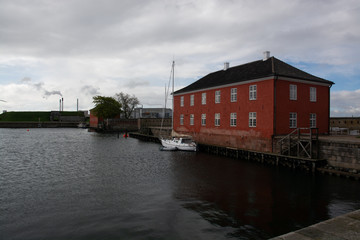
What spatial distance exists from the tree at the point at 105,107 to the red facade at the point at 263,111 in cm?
6224

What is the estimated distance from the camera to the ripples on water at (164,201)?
10758 mm

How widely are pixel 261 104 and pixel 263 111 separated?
834mm

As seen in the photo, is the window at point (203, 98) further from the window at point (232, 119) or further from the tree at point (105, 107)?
the tree at point (105, 107)

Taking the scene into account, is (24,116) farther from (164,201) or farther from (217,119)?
(164,201)

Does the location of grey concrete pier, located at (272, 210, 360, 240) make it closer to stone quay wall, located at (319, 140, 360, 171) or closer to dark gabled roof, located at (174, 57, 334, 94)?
stone quay wall, located at (319, 140, 360, 171)

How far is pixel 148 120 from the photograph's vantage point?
74.6 m

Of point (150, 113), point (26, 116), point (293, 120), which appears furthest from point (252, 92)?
point (26, 116)

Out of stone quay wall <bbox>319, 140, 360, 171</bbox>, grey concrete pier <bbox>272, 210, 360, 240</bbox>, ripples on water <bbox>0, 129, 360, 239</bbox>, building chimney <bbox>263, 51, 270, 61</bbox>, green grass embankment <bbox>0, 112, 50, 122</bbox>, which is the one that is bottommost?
ripples on water <bbox>0, 129, 360, 239</bbox>

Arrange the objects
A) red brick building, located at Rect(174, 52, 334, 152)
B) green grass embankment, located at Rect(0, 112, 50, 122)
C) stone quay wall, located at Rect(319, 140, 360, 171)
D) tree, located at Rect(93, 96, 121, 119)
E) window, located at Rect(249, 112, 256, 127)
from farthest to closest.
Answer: green grass embankment, located at Rect(0, 112, 50, 122) < tree, located at Rect(93, 96, 121, 119) < window, located at Rect(249, 112, 256, 127) < red brick building, located at Rect(174, 52, 334, 152) < stone quay wall, located at Rect(319, 140, 360, 171)

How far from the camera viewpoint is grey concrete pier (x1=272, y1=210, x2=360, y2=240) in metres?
7.00

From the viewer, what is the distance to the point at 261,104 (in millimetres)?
27609

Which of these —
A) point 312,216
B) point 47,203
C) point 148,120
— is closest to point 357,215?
point 312,216

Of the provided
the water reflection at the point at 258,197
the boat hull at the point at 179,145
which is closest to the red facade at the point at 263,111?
the boat hull at the point at 179,145

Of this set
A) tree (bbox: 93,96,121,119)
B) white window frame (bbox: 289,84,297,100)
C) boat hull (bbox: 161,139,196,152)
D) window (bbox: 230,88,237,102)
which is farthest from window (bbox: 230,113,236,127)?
tree (bbox: 93,96,121,119)
